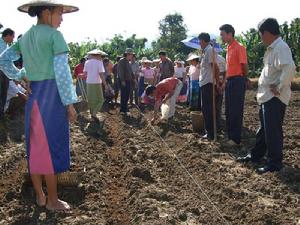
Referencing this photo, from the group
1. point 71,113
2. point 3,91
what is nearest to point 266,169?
point 71,113

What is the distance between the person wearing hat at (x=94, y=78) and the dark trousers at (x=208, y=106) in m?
2.74

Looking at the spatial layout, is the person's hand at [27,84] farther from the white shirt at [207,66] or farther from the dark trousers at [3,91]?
the dark trousers at [3,91]

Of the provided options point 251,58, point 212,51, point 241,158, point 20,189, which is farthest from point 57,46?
point 251,58

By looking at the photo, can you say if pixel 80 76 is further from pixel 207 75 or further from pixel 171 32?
pixel 171 32

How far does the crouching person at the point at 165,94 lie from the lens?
873 centimetres

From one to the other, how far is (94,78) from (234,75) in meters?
3.59

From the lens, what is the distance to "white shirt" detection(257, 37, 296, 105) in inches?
191

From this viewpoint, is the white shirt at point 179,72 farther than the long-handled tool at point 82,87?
Yes

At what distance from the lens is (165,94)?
888 centimetres

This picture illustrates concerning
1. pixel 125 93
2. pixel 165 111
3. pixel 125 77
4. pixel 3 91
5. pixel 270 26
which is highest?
pixel 270 26

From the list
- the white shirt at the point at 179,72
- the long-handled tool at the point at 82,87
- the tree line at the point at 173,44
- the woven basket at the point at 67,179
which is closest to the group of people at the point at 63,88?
the woven basket at the point at 67,179

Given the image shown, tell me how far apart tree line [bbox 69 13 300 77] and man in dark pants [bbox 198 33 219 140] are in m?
11.0

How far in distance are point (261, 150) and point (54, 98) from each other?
304 centimetres

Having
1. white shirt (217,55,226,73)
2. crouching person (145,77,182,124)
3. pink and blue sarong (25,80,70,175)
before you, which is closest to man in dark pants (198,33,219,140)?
white shirt (217,55,226,73)
